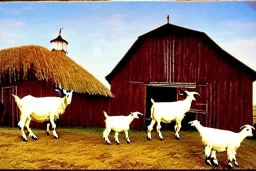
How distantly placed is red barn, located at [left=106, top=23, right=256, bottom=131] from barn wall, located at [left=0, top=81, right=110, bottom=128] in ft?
0.48

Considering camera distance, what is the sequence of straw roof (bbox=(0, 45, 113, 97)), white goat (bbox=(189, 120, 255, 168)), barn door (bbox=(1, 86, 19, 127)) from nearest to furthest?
1. white goat (bbox=(189, 120, 255, 168))
2. barn door (bbox=(1, 86, 19, 127))
3. straw roof (bbox=(0, 45, 113, 97))

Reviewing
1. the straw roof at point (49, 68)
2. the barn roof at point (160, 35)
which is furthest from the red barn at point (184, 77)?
the straw roof at point (49, 68)

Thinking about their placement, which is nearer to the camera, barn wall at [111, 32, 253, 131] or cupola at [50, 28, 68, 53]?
barn wall at [111, 32, 253, 131]

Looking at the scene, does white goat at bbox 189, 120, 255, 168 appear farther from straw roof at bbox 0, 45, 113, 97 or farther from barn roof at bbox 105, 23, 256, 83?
straw roof at bbox 0, 45, 113, 97

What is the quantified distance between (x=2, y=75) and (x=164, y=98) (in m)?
1.66

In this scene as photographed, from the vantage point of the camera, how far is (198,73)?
4.19 meters

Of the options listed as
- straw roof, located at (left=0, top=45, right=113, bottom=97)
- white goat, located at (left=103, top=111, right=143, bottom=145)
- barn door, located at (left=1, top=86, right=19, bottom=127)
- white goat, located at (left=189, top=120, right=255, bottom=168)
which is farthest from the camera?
straw roof, located at (left=0, top=45, right=113, bottom=97)

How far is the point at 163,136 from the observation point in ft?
13.4

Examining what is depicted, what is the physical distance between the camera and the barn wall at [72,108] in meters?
4.21

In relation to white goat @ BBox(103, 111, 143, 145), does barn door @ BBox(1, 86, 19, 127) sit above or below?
above

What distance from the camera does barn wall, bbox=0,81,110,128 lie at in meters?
4.21

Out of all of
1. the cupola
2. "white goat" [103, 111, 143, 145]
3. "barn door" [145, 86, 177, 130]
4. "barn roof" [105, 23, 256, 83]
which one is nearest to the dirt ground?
"white goat" [103, 111, 143, 145]

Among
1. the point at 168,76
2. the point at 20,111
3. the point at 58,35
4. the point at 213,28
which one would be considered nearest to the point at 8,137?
the point at 20,111

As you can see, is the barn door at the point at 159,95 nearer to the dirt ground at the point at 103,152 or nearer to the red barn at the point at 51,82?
the dirt ground at the point at 103,152
